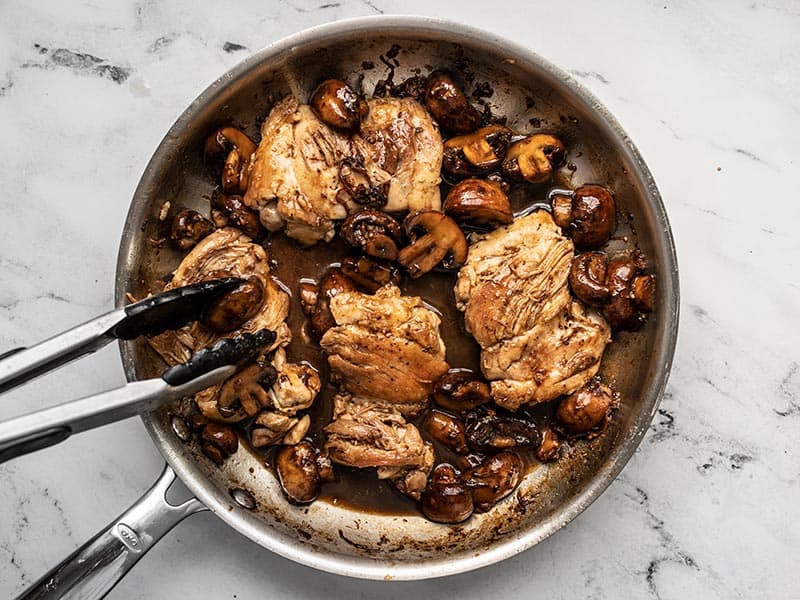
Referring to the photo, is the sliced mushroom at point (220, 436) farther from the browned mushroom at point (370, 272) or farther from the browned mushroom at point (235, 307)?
the browned mushroom at point (370, 272)

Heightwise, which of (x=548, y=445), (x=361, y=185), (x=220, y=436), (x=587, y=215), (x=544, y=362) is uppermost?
(x=361, y=185)

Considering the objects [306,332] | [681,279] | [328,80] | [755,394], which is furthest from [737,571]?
[328,80]

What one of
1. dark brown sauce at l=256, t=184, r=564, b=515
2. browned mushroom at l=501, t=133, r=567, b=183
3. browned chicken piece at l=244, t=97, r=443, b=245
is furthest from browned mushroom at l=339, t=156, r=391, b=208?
browned mushroom at l=501, t=133, r=567, b=183

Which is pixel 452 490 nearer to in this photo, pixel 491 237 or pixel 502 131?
pixel 491 237

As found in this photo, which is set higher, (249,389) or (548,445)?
(249,389)

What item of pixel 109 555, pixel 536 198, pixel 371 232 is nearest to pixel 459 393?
pixel 371 232

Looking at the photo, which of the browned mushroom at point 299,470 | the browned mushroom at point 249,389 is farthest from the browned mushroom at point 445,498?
the browned mushroom at point 249,389

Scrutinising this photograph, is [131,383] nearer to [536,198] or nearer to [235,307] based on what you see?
[235,307]
